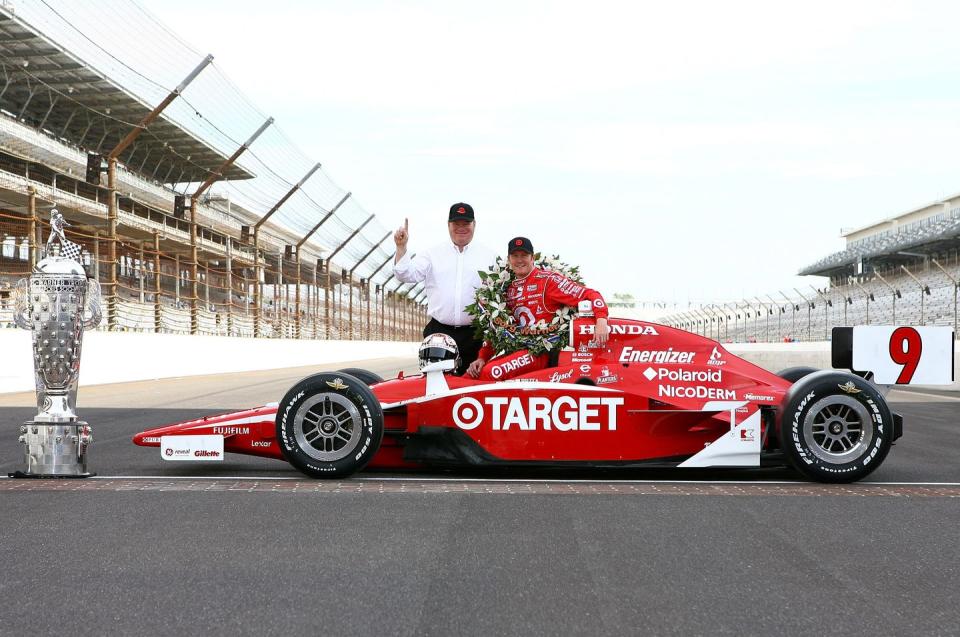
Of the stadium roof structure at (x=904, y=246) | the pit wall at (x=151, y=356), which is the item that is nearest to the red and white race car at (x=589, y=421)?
the pit wall at (x=151, y=356)

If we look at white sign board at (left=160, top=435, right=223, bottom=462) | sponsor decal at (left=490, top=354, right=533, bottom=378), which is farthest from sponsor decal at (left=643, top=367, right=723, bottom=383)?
white sign board at (left=160, top=435, right=223, bottom=462)

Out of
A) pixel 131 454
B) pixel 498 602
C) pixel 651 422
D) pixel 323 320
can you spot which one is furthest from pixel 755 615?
pixel 323 320

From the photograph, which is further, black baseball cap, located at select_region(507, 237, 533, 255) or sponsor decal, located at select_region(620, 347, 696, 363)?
black baseball cap, located at select_region(507, 237, 533, 255)

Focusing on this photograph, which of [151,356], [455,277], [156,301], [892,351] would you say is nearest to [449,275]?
[455,277]

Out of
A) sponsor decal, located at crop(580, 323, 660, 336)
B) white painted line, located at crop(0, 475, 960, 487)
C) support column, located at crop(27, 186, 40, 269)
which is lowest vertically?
white painted line, located at crop(0, 475, 960, 487)

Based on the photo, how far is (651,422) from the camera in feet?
18.1

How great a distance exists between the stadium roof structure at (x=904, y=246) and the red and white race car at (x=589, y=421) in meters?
60.9

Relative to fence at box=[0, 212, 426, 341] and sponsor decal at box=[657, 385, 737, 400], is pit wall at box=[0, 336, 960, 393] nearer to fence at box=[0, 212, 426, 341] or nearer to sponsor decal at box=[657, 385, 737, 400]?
fence at box=[0, 212, 426, 341]

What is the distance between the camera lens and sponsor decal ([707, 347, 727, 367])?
573 centimetres

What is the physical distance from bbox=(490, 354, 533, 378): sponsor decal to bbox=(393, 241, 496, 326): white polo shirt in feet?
2.20

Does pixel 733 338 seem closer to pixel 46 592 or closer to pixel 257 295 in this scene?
pixel 257 295

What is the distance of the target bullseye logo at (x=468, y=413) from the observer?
18.2 ft

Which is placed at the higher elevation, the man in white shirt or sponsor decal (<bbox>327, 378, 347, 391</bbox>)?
the man in white shirt

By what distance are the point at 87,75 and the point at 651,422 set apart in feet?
75.7
